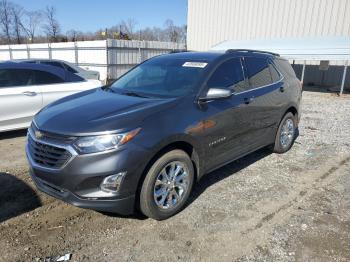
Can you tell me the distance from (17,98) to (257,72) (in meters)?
4.50

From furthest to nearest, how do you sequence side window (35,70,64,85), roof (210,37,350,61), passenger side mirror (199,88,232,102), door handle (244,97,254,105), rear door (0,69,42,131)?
1. roof (210,37,350,61)
2. side window (35,70,64,85)
3. rear door (0,69,42,131)
4. door handle (244,97,254,105)
5. passenger side mirror (199,88,232,102)

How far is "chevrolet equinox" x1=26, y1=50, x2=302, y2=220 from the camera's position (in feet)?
10.2

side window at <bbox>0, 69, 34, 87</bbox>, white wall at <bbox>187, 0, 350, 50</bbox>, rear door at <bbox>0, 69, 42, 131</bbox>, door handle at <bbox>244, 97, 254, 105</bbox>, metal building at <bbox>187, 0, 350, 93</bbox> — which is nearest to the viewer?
door handle at <bbox>244, 97, 254, 105</bbox>

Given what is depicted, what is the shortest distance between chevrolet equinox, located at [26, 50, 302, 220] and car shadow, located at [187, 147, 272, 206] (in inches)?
16.9

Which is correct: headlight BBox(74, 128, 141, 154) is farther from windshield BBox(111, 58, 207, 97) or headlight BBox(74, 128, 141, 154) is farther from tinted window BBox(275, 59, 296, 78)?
tinted window BBox(275, 59, 296, 78)

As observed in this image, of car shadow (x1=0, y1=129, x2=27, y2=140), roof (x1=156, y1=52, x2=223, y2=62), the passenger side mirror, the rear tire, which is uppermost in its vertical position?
roof (x1=156, y1=52, x2=223, y2=62)

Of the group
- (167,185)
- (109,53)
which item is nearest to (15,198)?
(167,185)

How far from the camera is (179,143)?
3639 millimetres

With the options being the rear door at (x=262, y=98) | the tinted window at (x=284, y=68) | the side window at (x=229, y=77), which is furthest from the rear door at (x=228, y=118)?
the tinted window at (x=284, y=68)

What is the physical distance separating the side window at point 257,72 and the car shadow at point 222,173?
1.34 meters

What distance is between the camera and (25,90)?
651cm

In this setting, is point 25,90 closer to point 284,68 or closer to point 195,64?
point 195,64

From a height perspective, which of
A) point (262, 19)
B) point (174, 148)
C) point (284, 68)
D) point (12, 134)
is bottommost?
point (12, 134)

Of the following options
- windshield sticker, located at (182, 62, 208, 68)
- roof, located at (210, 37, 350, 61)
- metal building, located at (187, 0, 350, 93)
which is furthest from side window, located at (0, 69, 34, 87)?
metal building, located at (187, 0, 350, 93)
